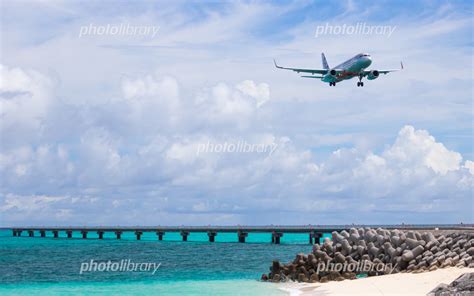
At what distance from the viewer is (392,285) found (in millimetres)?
27516

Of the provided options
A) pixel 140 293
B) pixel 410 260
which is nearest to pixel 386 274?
pixel 410 260

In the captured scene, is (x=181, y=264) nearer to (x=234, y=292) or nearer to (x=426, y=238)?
(x=234, y=292)

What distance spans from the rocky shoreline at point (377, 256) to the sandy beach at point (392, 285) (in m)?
1.26

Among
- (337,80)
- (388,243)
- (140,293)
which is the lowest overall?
(140,293)

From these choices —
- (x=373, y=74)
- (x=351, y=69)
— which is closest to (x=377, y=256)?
(x=351, y=69)

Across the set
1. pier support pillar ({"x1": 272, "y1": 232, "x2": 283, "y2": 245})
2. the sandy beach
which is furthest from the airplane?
pier support pillar ({"x1": 272, "y1": 232, "x2": 283, "y2": 245})

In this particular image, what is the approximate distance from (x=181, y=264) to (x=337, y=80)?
2099 centimetres

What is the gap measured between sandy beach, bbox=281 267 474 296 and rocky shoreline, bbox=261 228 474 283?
4.12 feet

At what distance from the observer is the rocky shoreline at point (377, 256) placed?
100ft

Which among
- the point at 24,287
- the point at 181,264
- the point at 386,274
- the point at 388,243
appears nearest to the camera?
the point at 386,274

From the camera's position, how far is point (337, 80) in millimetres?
61000

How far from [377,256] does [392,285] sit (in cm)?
751

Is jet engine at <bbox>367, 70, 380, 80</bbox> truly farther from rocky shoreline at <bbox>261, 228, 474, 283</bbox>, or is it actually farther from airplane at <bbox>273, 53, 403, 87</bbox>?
rocky shoreline at <bbox>261, 228, 474, 283</bbox>

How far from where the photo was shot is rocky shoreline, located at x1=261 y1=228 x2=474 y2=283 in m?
30.5
